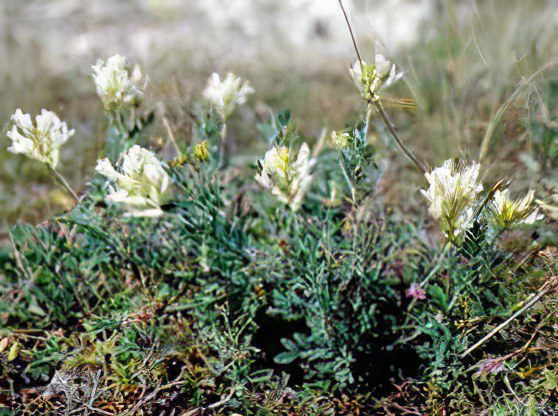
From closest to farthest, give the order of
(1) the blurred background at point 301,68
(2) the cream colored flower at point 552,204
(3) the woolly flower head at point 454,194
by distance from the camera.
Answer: (3) the woolly flower head at point 454,194, (2) the cream colored flower at point 552,204, (1) the blurred background at point 301,68

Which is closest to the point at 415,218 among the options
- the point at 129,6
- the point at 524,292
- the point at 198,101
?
the point at 524,292

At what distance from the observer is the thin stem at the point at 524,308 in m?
1.04

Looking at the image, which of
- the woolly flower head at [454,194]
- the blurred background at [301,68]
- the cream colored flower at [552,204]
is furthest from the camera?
the blurred background at [301,68]

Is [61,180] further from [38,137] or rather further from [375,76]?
[375,76]

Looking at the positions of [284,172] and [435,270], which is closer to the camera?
[284,172]

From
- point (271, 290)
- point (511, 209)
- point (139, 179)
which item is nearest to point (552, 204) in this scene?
point (511, 209)

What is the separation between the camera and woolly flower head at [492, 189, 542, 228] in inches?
40.4

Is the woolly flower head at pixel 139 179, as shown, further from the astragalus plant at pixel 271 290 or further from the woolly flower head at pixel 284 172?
the woolly flower head at pixel 284 172

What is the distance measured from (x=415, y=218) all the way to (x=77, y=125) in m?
1.65

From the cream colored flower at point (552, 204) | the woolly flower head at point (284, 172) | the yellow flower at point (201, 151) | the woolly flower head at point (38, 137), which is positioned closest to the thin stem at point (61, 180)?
the woolly flower head at point (38, 137)

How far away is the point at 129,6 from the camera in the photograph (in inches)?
157

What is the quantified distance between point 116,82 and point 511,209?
3.02ft

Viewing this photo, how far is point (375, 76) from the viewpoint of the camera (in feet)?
3.55

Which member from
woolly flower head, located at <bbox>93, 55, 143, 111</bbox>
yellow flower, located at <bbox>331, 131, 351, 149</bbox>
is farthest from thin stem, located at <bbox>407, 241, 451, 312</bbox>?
woolly flower head, located at <bbox>93, 55, 143, 111</bbox>
